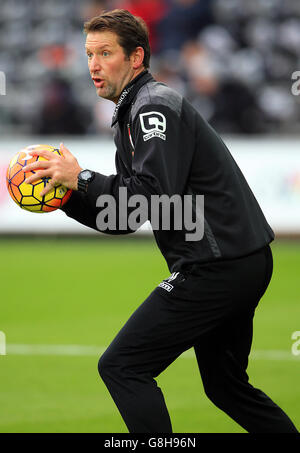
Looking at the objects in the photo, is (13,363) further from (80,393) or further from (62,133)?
(62,133)

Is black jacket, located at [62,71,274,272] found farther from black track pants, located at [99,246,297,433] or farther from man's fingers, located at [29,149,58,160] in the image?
man's fingers, located at [29,149,58,160]

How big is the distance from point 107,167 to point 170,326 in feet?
41.8

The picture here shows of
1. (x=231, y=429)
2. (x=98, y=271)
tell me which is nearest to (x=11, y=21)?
(x=98, y=271)

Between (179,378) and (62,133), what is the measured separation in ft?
38.0

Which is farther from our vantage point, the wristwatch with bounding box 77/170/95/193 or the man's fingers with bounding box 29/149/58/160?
the man's fingers with bounding box 29/149/58/160

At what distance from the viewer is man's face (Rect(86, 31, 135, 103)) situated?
4855 mm

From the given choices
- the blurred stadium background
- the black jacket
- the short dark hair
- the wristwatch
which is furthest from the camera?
the blurred stadium background

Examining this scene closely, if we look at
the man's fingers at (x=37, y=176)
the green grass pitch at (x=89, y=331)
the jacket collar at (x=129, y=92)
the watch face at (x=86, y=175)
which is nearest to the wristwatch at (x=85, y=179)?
the watch face at (x=86, y=175)

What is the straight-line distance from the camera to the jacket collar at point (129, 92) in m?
4.85

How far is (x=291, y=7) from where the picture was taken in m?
19.9

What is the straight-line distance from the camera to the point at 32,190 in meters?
4.91

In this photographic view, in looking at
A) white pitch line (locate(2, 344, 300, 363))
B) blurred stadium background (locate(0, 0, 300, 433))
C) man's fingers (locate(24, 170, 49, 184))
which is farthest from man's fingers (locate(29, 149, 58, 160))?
white pitch line (locate(2, 344, 300, 363))

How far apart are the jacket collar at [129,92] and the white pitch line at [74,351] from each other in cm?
429

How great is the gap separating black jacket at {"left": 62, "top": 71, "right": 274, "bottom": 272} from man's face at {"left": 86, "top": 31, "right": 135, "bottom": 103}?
0.22 feet
